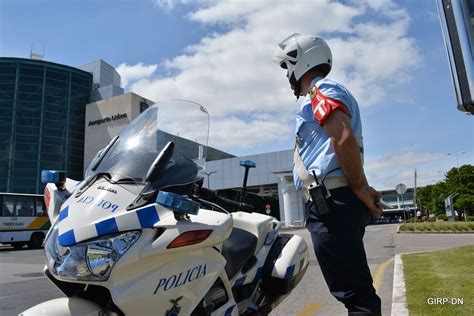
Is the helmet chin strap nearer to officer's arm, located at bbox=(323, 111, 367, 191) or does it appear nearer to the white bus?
officer's arm, located at bbox=(323, 111, 367, 191)

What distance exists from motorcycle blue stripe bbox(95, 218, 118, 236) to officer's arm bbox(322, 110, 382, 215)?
127 centimetres

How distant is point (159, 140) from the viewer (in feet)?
8.34

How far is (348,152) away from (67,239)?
60.9 inches

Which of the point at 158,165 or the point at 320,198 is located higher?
the point at 158,165

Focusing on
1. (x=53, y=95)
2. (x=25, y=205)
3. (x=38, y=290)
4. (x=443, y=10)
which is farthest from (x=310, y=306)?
(x=53, y=95)

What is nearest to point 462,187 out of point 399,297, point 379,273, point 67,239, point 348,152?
point 379,273

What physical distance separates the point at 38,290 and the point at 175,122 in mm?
5782

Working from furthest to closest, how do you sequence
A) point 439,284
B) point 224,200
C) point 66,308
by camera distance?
1. point 439,284
2. point 224,200
3. point 66,308

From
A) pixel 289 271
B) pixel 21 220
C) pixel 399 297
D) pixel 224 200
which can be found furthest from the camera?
pixel 21 220

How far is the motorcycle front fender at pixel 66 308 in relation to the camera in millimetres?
1802

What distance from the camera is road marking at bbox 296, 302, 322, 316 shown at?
15.2 feet

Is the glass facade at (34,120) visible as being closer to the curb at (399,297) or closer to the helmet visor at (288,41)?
the curb at (399,297)

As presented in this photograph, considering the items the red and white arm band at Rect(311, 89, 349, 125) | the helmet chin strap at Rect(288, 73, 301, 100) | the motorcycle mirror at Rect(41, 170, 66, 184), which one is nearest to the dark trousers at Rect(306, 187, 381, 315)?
the red and white arm band at Rect(311, 89, 349, 125)

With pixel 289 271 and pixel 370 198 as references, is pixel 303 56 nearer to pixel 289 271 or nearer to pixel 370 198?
pixel 370 198
